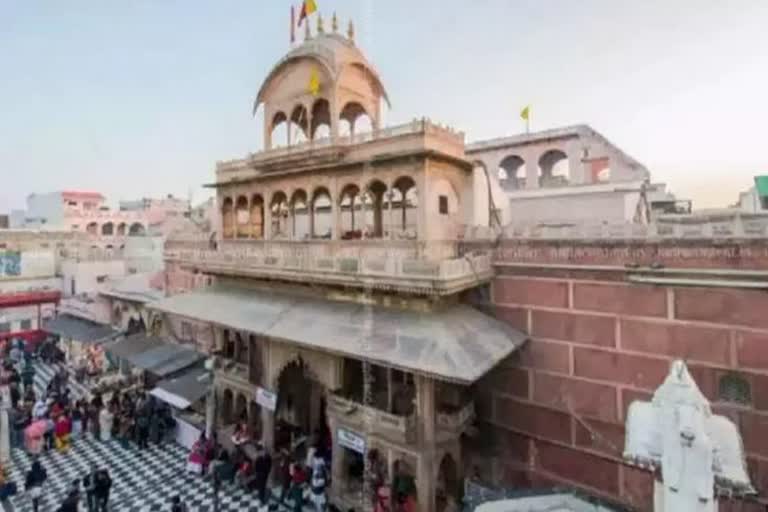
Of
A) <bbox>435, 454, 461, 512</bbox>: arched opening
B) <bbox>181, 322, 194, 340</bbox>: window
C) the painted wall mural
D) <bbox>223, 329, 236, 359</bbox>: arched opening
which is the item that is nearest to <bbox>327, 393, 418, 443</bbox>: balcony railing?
<bbox>435, 454, 461, 512</bbox>: arched opening

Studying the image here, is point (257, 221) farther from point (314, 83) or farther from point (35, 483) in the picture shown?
point (35, 483)

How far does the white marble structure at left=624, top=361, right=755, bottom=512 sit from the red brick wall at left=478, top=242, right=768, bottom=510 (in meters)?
5.89

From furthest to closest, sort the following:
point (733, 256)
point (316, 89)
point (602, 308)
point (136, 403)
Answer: point (136, 403) < point (316, 89) < point (602, 308) < point (733, 256)

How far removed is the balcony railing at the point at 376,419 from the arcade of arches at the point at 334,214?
13.4 feet

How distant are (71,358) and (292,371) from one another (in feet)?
49.8

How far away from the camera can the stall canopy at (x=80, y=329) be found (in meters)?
21.0

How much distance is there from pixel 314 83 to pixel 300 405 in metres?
9.18

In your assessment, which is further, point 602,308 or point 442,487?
point 442,487

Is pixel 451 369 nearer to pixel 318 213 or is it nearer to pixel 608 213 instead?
pixel 608 213

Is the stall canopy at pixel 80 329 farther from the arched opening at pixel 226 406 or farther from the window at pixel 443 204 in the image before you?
the window at pixel 443 204

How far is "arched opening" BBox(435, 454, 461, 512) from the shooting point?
10492 mm

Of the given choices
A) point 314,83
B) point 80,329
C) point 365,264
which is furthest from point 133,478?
point 80,329

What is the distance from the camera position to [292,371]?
14.1 metres

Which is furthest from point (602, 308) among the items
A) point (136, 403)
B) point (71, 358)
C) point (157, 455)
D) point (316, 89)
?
point (71, 358)
